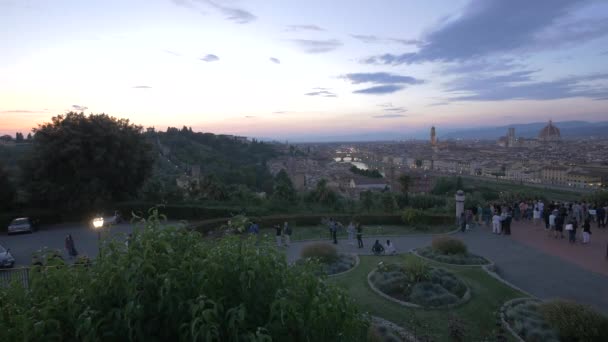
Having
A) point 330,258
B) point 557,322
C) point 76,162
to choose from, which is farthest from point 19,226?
point 557,322

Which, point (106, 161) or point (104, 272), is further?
point (106, 161)

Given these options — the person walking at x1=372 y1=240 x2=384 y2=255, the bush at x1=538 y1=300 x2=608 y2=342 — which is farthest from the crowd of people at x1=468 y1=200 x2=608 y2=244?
the bush at x1=538 y1=300 x2=608 y2=342

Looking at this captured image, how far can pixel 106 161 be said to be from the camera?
2194 cm

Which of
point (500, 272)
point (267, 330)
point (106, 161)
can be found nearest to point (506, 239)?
point (500, 272)

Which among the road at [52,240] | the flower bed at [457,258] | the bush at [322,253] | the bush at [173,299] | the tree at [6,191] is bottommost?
the road at [52,240]

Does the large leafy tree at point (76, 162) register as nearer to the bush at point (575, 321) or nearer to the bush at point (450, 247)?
the bush at point (450, 247)

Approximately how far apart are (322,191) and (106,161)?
43.0 ft

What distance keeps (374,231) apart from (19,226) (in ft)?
59.6

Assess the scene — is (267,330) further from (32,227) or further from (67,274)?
(32,227)

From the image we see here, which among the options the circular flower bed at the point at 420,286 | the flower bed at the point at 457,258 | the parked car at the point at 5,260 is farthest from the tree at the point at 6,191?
the flower bed at the point at 457,258

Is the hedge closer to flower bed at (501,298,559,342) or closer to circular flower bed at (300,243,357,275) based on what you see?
circular flower bed at (300,243,357,275)

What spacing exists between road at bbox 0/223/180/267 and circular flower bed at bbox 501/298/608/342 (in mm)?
13969

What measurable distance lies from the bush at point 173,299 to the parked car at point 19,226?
1971 centimetres

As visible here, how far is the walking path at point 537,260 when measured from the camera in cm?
1036
